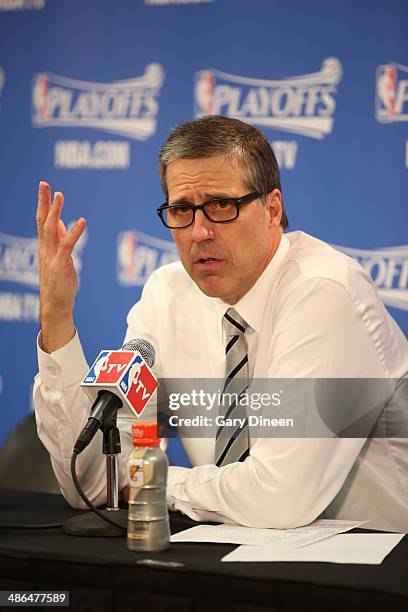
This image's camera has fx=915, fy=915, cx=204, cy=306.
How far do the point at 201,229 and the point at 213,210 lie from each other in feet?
0.24

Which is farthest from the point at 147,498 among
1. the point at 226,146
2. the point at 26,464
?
the point at 26,464

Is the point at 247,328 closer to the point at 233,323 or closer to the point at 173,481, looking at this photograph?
the point at 233,323

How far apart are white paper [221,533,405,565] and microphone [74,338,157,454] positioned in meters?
0.38

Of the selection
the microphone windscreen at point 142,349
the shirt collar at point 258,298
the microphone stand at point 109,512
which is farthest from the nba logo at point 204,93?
the microphone stand at point 109,512

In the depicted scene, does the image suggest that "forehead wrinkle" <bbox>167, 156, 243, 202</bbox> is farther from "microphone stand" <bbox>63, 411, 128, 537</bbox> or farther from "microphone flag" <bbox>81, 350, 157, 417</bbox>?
"microphone stand" <bbox>63, 411, 128, 537</bbox>

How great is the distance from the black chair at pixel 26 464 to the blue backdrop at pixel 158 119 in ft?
3.77

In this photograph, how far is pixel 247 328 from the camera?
2.60 meters

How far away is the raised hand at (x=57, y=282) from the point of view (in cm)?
242

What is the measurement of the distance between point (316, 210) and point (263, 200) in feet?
5.31

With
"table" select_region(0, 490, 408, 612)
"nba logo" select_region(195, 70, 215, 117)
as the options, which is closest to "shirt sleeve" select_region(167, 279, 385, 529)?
"table" select_region(0, 490, 408, 612)

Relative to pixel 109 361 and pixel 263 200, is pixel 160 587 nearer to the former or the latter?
pixel 109 361

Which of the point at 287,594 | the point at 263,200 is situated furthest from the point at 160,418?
the point at 287,594

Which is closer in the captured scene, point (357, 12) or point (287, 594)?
point (287, 594)

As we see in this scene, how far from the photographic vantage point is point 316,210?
4168mm
